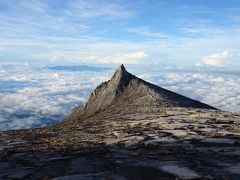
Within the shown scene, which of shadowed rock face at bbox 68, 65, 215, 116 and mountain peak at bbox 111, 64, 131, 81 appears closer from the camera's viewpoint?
shadowed rock face at bbox 68, 65, 215, 116

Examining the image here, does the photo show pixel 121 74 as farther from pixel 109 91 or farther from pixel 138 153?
pixel 138 153

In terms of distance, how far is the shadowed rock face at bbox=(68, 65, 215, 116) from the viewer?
43.5 m

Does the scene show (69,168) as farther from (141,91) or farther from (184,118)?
(141,91)

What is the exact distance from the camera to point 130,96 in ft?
163

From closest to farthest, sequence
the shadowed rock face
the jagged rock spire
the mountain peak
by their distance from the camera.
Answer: the shadowed rock face < the jagged rock spire < the mountain peak

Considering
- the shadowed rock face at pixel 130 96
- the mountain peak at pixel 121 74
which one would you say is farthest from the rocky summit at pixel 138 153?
the mountain peak at pixel 121 74

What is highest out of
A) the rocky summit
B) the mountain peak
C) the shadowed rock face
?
the mountain peak

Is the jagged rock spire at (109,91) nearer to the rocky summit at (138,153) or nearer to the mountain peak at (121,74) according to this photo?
the mountain peak at (121,74)

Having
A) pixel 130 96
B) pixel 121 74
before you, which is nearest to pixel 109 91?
pixel 121 74

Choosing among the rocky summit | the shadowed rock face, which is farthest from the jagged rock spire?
the rocky summit

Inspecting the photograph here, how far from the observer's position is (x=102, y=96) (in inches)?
2227

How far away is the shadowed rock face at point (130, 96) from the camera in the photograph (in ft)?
143

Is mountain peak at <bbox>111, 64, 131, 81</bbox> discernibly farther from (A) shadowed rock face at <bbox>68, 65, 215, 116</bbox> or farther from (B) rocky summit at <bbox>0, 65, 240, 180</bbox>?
(B) rocky summit at <bbox>0, 65, 240, 180</bbox>

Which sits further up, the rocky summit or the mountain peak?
the mountain peak
